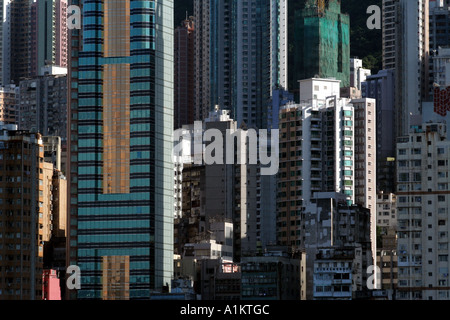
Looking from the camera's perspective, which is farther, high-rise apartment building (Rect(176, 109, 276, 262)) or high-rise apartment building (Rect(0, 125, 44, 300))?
high-rise apartment building (Rect(176, 109, 276, 262))

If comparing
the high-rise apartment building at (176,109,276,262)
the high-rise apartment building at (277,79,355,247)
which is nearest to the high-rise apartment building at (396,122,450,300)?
the high-rise apartment building at (277,79,355,247)

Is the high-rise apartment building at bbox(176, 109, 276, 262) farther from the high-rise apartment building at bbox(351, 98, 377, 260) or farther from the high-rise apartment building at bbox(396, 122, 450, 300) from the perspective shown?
the high-rise apartment building at bbox(396, 122, 450, 300)

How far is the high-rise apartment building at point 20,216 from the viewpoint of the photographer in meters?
142

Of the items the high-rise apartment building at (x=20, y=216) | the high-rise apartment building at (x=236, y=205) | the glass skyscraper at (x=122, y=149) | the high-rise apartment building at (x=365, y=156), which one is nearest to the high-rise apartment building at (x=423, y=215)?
the glass skyscraper at (x=122, y=149)

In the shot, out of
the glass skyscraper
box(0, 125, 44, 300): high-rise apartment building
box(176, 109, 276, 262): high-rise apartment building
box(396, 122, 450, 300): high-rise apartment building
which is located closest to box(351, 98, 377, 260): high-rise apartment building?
box(176, 109, 276, 262): high-rise apartment building

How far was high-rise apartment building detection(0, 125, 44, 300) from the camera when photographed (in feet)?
465

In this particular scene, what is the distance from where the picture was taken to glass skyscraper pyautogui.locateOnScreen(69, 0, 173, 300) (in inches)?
6166

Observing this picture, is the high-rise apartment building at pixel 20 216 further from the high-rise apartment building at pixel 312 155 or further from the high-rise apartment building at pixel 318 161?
the high-rise apartment building at pixel 312 155

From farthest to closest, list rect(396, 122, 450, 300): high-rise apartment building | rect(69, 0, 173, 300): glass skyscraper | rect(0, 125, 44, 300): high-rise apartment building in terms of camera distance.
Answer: rect(69, 0, 173, 300): glass skyscraper → rect(396, 122, 450, 300): high-rise apartment building → rect(0, 125, 44, 300): high-rise apartment building

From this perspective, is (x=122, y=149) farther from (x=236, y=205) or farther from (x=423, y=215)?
(x=423, y=215)

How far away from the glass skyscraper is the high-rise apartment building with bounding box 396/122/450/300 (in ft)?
103

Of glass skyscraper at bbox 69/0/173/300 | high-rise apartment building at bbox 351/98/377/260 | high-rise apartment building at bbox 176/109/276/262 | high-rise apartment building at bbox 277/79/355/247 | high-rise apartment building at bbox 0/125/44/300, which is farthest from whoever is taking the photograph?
high-rise apartment building at bbox 351/98/377/260

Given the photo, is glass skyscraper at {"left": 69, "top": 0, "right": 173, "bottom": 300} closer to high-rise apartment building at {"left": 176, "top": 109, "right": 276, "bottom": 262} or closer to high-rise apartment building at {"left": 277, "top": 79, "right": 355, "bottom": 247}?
high-rise apartment building at {"left": 277, "top": 79, "right": 355, "bottom": 247}

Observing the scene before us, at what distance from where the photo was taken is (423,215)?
146000mm
